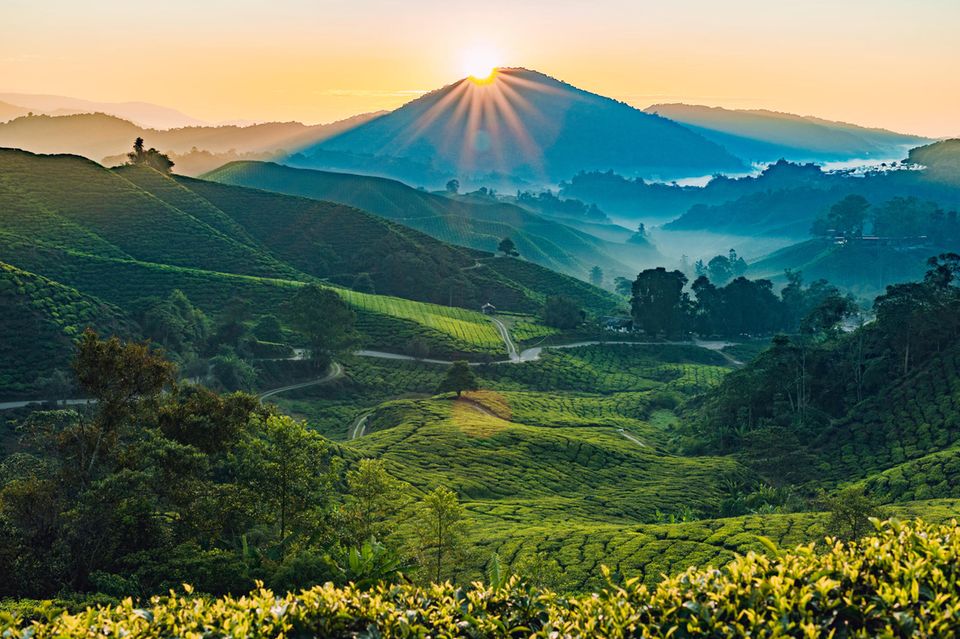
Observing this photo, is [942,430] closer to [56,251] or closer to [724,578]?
[724,578]

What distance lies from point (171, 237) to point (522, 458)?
9399 centimetres

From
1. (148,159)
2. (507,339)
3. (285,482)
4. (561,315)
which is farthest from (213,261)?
(285,482)

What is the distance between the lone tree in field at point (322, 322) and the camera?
86.7m

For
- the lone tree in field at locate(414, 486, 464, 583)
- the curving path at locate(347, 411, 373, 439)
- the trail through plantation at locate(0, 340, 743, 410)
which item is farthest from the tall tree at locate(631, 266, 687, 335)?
the lone tree in field at locate(414, 486, 464, 583)

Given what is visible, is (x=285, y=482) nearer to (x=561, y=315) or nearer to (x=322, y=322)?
(x=322, y=322)

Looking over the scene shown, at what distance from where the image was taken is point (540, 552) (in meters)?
29.8

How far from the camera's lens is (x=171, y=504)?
957 inches

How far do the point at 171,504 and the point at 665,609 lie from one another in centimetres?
1953

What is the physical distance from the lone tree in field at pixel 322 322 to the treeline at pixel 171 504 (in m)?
58.4

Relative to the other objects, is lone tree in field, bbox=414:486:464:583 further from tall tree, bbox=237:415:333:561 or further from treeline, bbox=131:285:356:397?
treeline, bbox=131:285:356:397

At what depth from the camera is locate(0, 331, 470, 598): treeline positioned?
19656 millimetres

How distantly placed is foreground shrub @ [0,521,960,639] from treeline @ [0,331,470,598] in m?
6.70

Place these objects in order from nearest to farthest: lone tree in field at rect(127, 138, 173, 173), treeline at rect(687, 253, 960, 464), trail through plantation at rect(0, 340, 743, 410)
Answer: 1. trail through plantation at rect(0, 340, 743, 410)
2. treeline at rect(687, 253, 960, 464)
3. lone tree in field at rect(127, 138, 173, 173)

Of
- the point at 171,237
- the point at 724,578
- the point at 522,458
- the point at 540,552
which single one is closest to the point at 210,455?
the point at 540,552
